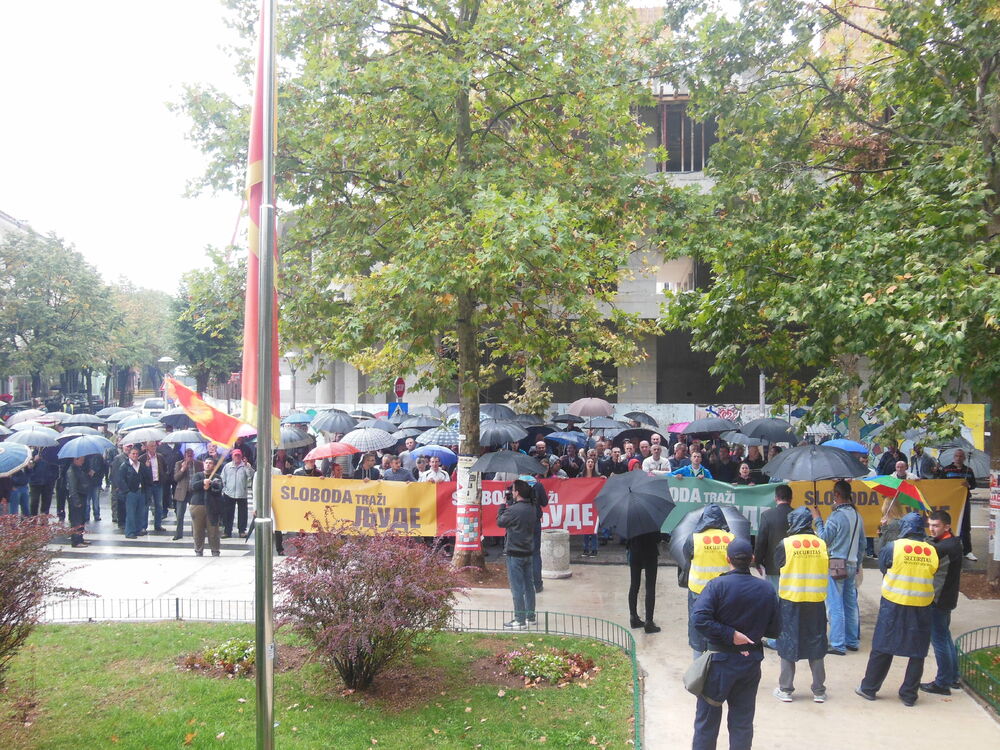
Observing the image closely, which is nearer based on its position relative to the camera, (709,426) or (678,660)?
(678,660)

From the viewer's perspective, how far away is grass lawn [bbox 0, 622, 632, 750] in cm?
682

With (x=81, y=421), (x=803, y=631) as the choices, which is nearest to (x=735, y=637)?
(x=803, y=631)

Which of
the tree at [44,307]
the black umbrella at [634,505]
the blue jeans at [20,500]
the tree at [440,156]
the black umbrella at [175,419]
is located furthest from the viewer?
the tree at [44,307]

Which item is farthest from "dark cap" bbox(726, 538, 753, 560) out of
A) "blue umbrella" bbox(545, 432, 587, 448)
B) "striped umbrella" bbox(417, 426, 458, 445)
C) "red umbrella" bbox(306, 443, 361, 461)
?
"blue umbrella" bbox(545, 432, 587, 448)

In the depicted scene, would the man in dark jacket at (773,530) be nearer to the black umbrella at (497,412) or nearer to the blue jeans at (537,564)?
the blue jeans at (537,564)

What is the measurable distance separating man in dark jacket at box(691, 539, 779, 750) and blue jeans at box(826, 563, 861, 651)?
11.4 ft

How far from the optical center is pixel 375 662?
7668 mm

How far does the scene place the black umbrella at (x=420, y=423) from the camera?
845 inches

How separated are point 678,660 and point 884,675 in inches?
80.9

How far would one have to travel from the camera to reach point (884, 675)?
7.70 meters

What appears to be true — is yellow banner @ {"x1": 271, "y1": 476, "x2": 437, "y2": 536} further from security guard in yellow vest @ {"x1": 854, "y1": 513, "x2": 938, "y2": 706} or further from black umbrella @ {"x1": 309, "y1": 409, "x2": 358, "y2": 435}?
security guard in yellow vest @ {"x1": 854, "y1": 513, "x2": 938, "y2": 706}

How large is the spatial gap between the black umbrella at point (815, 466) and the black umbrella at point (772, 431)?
6.91 meters

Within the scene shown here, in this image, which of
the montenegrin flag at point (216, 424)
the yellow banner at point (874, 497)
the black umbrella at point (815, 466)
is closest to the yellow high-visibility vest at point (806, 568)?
the black umbrella at point (815, 466)

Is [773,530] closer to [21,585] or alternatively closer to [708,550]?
[708,550]
